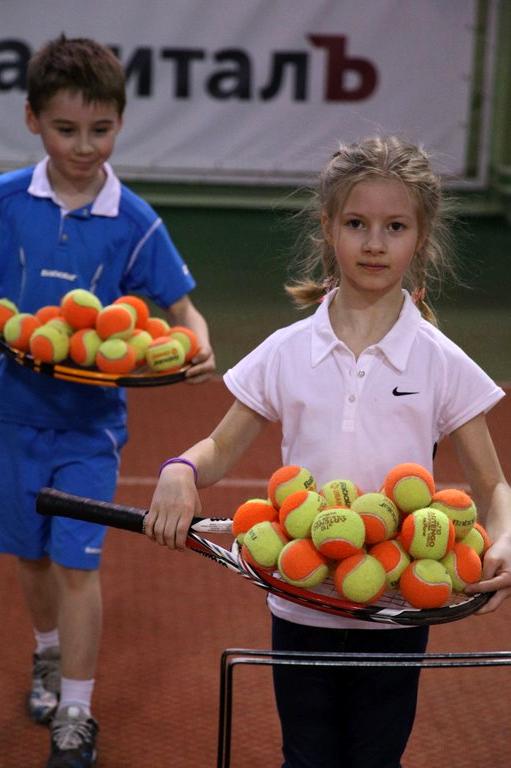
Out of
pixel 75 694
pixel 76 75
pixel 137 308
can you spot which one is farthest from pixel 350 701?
pixel 76 75

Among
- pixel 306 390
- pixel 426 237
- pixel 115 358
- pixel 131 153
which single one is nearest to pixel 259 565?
pixel 306 390

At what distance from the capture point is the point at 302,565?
1639mm

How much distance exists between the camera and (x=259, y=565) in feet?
5.49

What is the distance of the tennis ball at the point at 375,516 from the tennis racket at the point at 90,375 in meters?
0.91

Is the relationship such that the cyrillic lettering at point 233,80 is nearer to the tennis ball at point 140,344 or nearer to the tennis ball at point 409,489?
the tennis ball at point 140,344

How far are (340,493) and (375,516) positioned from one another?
87mm

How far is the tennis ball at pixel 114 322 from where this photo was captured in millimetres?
2668

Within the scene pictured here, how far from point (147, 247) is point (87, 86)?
1.27 feet

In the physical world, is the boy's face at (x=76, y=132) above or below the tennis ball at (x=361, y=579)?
above

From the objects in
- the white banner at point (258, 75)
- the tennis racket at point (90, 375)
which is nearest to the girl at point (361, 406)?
the tennis racket at point (90, 375)

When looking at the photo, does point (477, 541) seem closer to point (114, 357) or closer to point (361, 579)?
point (361, 579)

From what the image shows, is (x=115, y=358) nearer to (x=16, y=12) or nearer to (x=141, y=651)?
(x=141, y=651)

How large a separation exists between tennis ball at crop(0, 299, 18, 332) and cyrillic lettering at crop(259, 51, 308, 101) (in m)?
5.31

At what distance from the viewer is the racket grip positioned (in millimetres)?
1750
